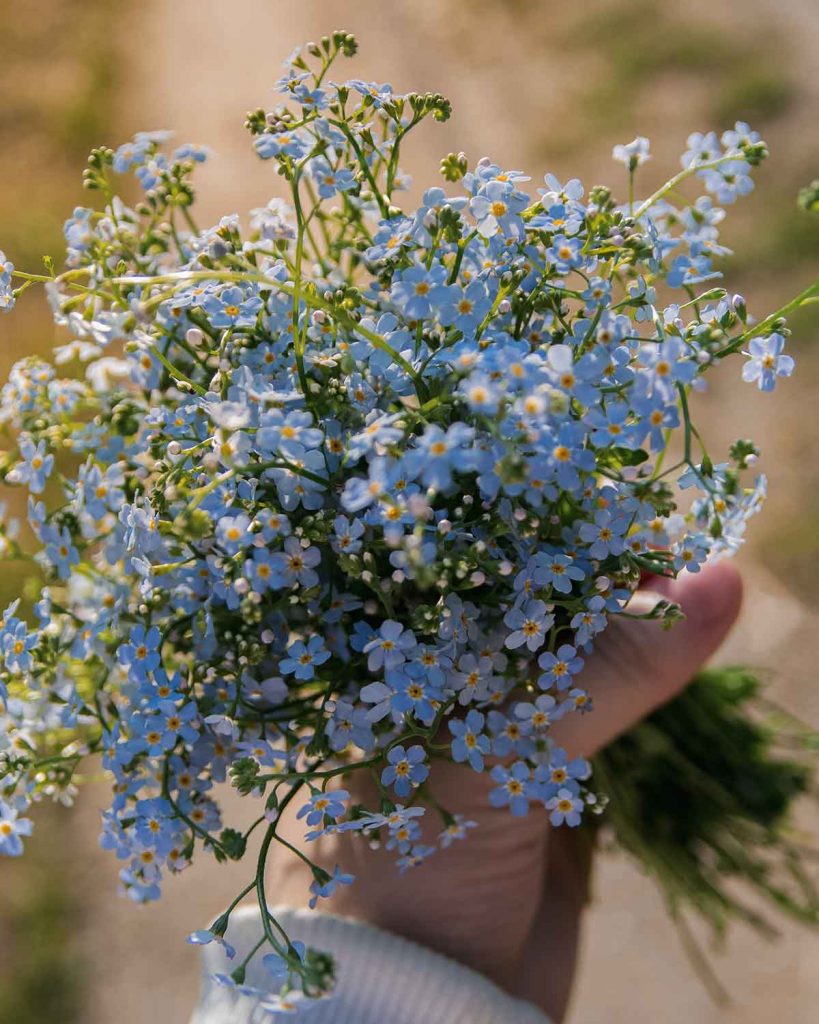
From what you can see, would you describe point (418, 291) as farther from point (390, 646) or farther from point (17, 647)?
point (17, 647)

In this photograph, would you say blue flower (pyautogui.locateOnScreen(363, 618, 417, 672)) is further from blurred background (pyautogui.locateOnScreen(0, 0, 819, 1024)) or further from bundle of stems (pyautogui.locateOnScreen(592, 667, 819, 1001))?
blurred background (pyautogui.locateOnScreen(0, 0, 819, 1024))

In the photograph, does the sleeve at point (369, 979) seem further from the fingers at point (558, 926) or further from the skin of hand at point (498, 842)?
the fingers at point (558, 926)

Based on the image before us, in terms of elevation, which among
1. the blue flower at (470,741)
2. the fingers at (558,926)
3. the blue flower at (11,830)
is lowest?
the fingers at (558,926)

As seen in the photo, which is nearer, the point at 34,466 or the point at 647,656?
the point at 34,466

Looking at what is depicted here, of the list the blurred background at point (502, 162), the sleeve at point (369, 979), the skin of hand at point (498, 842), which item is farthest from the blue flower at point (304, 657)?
the blurred background at point (502, 162)

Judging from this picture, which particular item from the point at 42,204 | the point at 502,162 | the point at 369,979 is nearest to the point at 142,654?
the point at 369,979

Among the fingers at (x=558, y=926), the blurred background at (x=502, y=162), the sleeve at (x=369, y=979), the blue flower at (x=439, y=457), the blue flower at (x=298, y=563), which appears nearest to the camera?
the blue flower at (x=439, y=457)

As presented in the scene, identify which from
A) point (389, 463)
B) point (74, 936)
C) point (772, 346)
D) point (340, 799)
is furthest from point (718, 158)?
point (74, 936)
